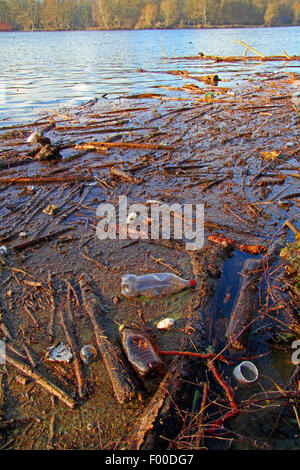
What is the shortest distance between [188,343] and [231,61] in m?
32.0

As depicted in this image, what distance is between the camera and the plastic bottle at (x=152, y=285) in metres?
3.66

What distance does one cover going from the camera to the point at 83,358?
9.39 ft

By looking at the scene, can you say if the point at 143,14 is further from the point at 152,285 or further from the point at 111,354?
the point at 111,354

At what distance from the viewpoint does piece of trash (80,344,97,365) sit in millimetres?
2852

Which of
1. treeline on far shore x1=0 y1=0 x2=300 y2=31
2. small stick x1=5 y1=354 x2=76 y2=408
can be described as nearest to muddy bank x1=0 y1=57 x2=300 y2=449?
small stick x1=5 y1=354 x2=76 y2=408

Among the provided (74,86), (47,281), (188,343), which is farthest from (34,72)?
(188,343)

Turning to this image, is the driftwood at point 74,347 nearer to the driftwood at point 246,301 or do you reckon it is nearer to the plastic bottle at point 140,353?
the plastic bottle at point 140,353

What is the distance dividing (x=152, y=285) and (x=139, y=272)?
0.35 meters

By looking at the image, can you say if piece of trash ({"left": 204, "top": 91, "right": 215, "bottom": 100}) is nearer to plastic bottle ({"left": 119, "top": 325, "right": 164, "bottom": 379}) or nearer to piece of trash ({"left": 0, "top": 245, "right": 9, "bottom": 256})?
piece of trash ({"left": 0, "top": 245, "right": 9, "bottom": 256})

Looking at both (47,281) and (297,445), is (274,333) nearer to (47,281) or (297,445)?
(297,445)

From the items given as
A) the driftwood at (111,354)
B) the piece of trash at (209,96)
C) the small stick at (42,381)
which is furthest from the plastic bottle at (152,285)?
the piece of trash at (209,96)

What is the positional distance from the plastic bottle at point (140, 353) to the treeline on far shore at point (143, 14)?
97.3 meters

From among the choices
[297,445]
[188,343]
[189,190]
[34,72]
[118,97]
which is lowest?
[297,445]

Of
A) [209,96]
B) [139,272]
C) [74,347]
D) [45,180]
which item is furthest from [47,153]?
[209,96]
